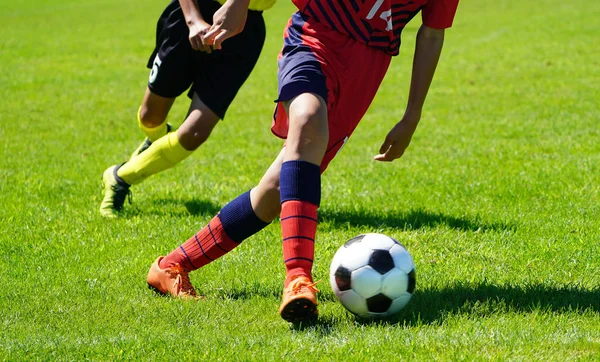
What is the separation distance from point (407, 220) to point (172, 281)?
2083 millimetres

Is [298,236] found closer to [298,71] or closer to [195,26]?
[298,71]

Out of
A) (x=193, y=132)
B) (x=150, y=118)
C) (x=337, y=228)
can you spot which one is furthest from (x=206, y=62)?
(x=337, y=228)

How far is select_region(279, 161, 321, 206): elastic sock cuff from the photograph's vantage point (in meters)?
3.73

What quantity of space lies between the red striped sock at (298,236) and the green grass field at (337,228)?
267mm

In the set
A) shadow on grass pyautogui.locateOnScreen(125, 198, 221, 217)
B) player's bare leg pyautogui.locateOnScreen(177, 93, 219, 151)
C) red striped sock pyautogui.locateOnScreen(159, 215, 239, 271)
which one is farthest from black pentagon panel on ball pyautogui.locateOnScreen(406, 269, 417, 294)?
shadow on grass pyautogui.locateOnScreen(125, 198, 221, 217)

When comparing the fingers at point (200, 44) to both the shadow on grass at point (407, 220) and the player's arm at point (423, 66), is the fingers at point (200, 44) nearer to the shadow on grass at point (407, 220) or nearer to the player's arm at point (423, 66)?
the player's arm at point (423, 66)

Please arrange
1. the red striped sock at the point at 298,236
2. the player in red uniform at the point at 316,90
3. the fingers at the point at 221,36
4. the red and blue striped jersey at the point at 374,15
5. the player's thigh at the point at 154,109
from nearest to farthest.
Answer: the red striped sock at the point at 298,236, the player in red uniform at the point at 316,90, the fingers at the point at 221,36, the red and blue striped jersey at the point at 374,15, the player's thigh at the point at 154,109

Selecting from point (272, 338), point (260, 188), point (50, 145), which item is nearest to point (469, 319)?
point (272, 338)

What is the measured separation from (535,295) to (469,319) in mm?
514

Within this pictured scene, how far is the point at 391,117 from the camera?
10.5 m

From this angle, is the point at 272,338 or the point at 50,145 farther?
the point at 50,145

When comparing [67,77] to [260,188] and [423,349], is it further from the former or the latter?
[423,349]

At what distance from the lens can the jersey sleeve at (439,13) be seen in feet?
13.8

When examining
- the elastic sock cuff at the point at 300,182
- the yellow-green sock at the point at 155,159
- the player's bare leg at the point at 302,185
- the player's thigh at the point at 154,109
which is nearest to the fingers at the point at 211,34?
the player's bare leg at the point at 302,185
